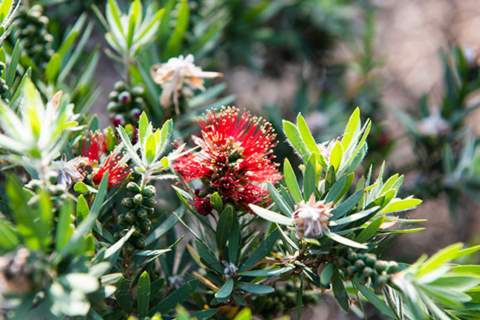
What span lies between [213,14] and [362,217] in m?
1.27

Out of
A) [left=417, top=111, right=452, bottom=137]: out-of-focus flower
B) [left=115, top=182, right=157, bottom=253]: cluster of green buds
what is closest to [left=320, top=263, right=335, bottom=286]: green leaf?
[left=115, top=182, right=157, bottom=253]: cluster of green buds

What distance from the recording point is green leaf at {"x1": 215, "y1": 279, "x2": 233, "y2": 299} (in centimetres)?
73

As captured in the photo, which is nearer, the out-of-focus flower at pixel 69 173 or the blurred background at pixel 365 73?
the out-of-focus flower at pixel 69 173

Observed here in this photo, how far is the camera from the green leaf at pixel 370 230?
698mm

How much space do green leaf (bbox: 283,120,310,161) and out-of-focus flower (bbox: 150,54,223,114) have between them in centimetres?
37

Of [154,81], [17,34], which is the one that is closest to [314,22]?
[154,81]

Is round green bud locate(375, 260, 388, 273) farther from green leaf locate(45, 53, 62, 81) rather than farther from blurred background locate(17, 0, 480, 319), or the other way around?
green leaf locate(45, 53, 62, 81)

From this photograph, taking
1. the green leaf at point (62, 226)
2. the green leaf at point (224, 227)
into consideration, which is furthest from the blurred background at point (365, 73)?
the green leaf at point (62, 226)

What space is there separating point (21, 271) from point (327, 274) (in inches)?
19.4

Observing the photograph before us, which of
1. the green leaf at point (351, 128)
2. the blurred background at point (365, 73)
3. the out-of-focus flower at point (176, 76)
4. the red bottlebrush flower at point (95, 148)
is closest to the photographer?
the green leaf at point (351, 128)

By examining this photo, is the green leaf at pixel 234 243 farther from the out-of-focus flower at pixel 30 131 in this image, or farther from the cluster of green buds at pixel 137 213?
the out-of-focus flower at pixel 30 131

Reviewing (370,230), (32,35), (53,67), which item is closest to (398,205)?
(370,230)

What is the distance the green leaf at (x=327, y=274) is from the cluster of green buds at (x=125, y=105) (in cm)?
64

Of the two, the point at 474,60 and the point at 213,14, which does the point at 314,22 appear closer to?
the point at 213,14
